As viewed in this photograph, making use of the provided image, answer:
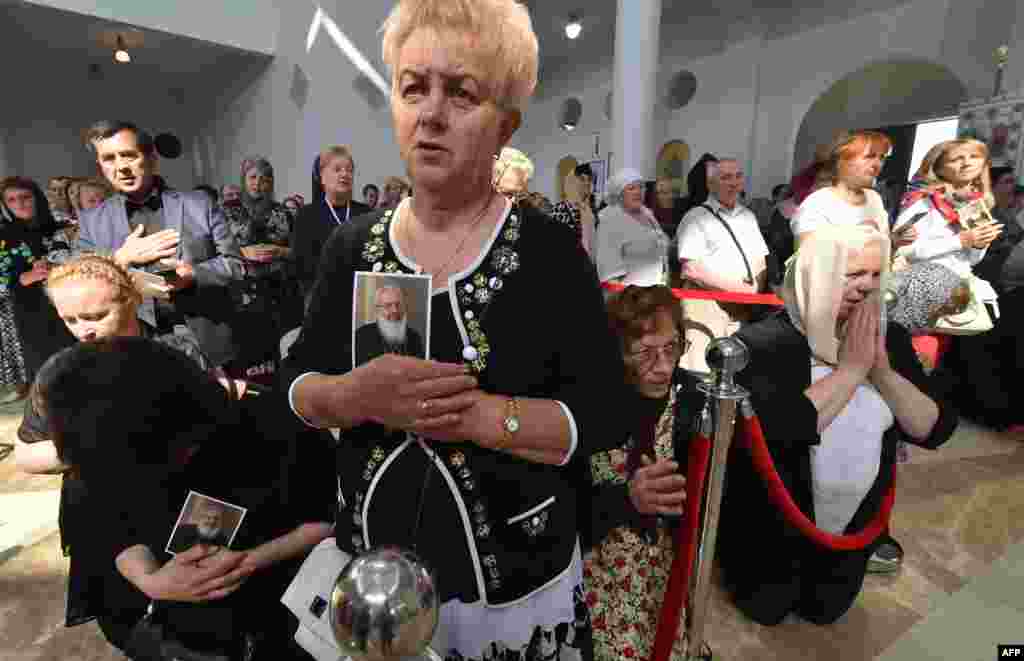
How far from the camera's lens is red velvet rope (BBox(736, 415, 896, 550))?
5.13 ft

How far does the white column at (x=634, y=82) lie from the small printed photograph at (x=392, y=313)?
22.1 ft

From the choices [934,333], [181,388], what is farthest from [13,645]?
[934,333]

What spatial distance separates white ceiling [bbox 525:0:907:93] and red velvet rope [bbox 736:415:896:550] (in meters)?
10.0

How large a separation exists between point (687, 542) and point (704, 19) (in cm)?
1195

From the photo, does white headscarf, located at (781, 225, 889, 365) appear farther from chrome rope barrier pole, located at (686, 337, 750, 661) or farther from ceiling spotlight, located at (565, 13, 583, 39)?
ceiling spotlight, located at (565, 13, 583, 39)

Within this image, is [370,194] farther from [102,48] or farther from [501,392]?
[501,392]

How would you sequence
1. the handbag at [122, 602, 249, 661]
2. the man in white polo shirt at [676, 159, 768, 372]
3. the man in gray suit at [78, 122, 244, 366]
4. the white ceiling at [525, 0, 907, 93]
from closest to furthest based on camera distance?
the handbag at [122, 602, 249, 661], the man in gray suit at [78, 122, 244, 366], the man in white polo shirt at [676, 159, 768, 372], the white ceiling at [525, 0, 907, 93]

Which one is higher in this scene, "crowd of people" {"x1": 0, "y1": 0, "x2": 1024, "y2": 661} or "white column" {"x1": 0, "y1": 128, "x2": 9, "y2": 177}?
"white column" {"x1": 0, "y1": 128, "x2": 9, "y2": 177}

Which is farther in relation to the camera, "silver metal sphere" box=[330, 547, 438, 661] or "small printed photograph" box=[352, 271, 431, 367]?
"small printed photograph" box=[352, 271, 431, 367]

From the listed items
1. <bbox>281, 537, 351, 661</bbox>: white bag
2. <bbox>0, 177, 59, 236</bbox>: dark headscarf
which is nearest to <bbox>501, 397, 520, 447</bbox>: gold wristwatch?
<bbox>281, 537, 351, 661</bbox>: white bag

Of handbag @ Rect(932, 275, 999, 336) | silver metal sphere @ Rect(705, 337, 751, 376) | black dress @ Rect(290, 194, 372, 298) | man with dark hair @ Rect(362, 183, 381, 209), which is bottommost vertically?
silver metal sphere @ Rect(705, 337, 751, 376)

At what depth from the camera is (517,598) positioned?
944mm

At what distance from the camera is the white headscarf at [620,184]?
4.25 meters

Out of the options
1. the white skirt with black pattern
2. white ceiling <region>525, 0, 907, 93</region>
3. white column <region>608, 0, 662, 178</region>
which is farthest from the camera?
white ceiling <region>525, 0, 907, 93</region>
